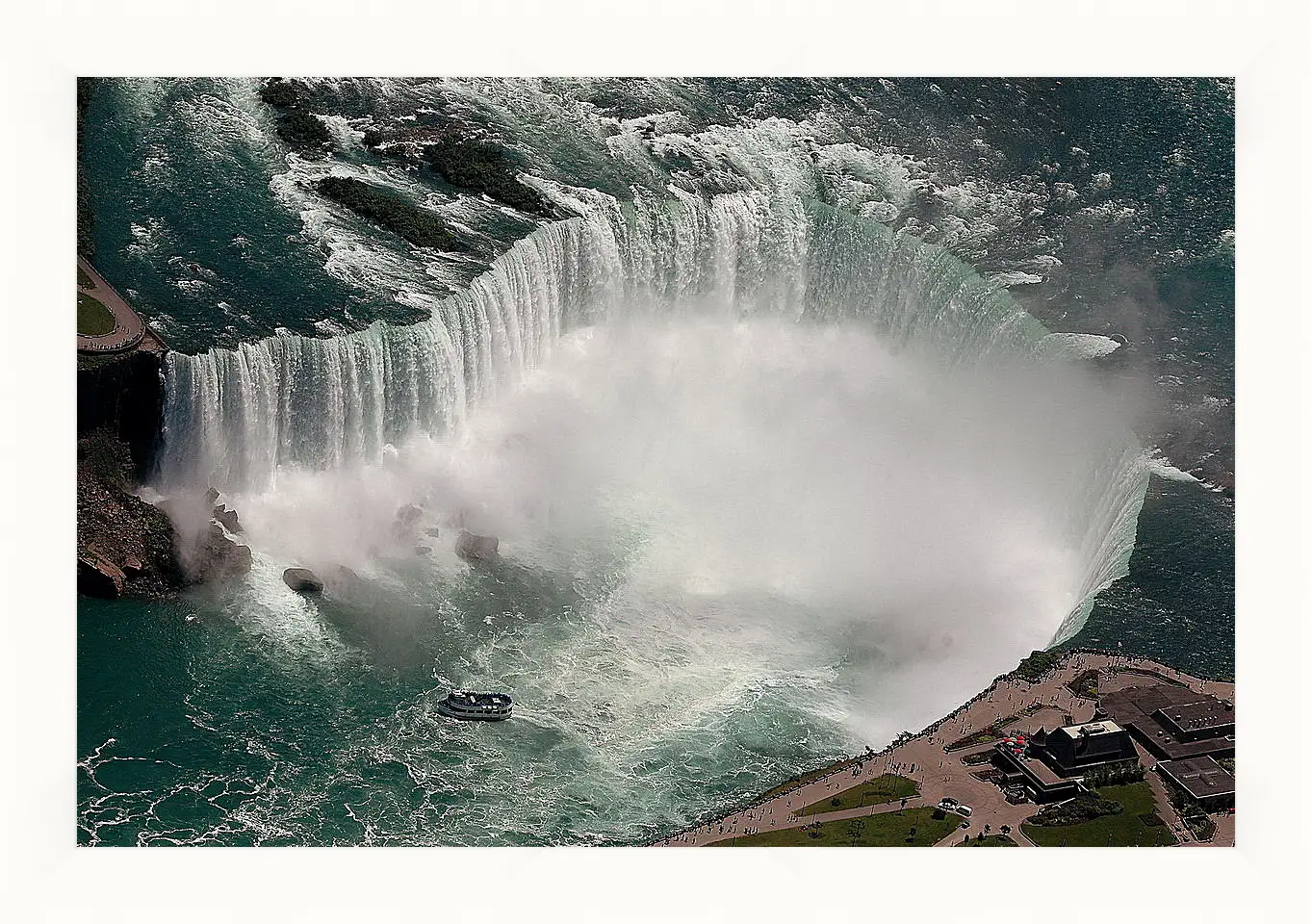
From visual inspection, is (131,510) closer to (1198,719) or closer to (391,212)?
(391,212)

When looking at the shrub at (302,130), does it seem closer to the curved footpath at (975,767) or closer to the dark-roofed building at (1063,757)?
the curved footpath at (975,767)

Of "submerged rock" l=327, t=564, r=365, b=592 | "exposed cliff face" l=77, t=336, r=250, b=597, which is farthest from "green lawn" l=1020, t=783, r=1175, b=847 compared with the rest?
"exposed cliff face" l=77, t=336, r=250, b=597

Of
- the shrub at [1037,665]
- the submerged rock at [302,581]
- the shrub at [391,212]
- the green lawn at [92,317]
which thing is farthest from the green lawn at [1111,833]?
the green lawn at [92,317]

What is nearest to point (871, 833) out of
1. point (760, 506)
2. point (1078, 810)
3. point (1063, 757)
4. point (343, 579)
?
point (1078, 810)

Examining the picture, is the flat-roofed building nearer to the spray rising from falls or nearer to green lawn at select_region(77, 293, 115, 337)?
the spray rising from falls

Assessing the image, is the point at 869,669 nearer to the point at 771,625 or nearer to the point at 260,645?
the point at 771,625

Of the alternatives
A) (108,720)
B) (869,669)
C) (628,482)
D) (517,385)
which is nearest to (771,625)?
(869,669)
